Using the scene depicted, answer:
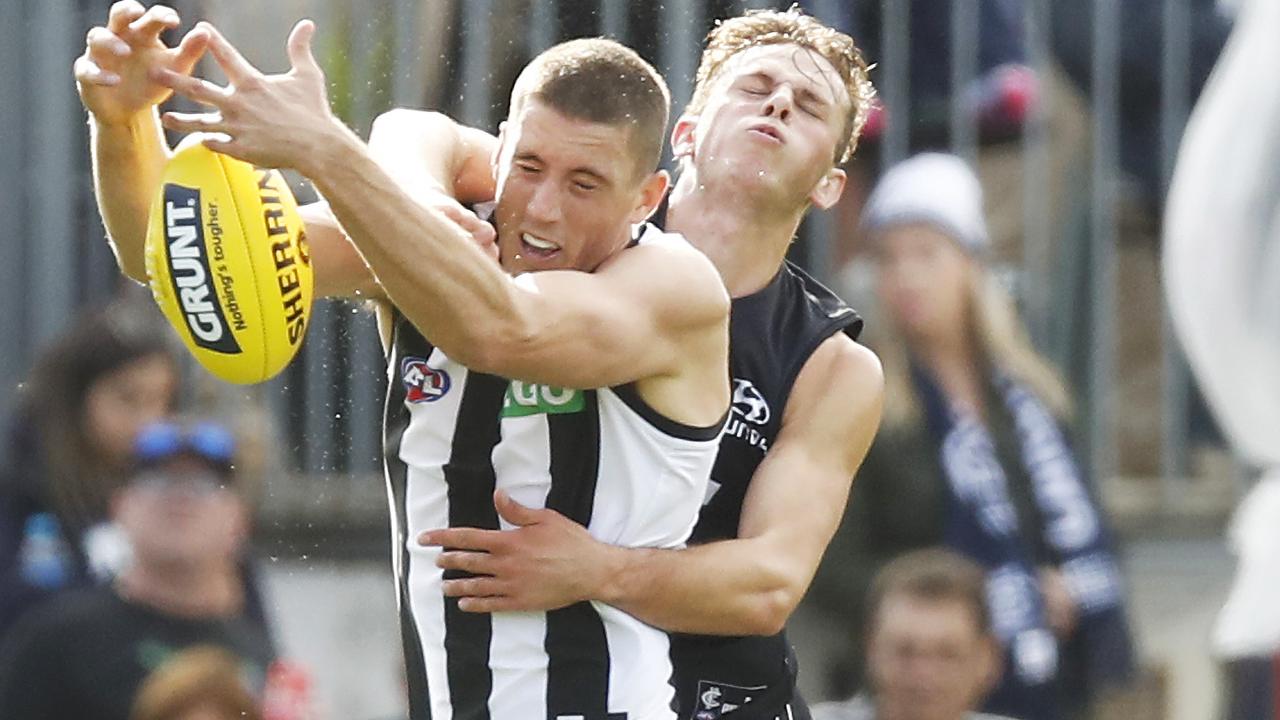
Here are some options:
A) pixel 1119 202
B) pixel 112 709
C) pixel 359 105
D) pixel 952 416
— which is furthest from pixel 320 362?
pixel 1119 202

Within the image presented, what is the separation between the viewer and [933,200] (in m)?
7.18

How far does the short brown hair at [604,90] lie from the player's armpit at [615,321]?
7.9 inches

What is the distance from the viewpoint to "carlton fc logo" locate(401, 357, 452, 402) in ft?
15.0

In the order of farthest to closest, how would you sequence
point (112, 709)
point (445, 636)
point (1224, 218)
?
point (1224, 218) < point (112, 709) < point (445, 636)

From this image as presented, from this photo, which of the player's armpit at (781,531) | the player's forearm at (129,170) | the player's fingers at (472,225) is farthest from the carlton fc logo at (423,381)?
the player's forearm at (129,170)

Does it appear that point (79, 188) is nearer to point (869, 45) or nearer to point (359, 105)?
point (359, 105)

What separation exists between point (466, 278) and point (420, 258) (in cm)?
11

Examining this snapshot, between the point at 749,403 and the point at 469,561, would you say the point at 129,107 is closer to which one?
the point at 469,561

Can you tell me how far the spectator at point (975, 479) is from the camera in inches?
278

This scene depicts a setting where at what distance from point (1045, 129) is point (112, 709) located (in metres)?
3.28

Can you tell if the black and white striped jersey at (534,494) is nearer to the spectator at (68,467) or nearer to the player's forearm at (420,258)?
the player's forearm at (420,258)

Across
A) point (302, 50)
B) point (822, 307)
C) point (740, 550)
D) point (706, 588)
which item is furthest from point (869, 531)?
point (302, 50)

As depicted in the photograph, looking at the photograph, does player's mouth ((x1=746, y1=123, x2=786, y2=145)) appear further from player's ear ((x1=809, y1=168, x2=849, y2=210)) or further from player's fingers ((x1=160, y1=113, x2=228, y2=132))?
player's fingers ((x1=160, y1=113, x2=228, y2=132))

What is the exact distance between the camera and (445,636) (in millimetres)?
4625
